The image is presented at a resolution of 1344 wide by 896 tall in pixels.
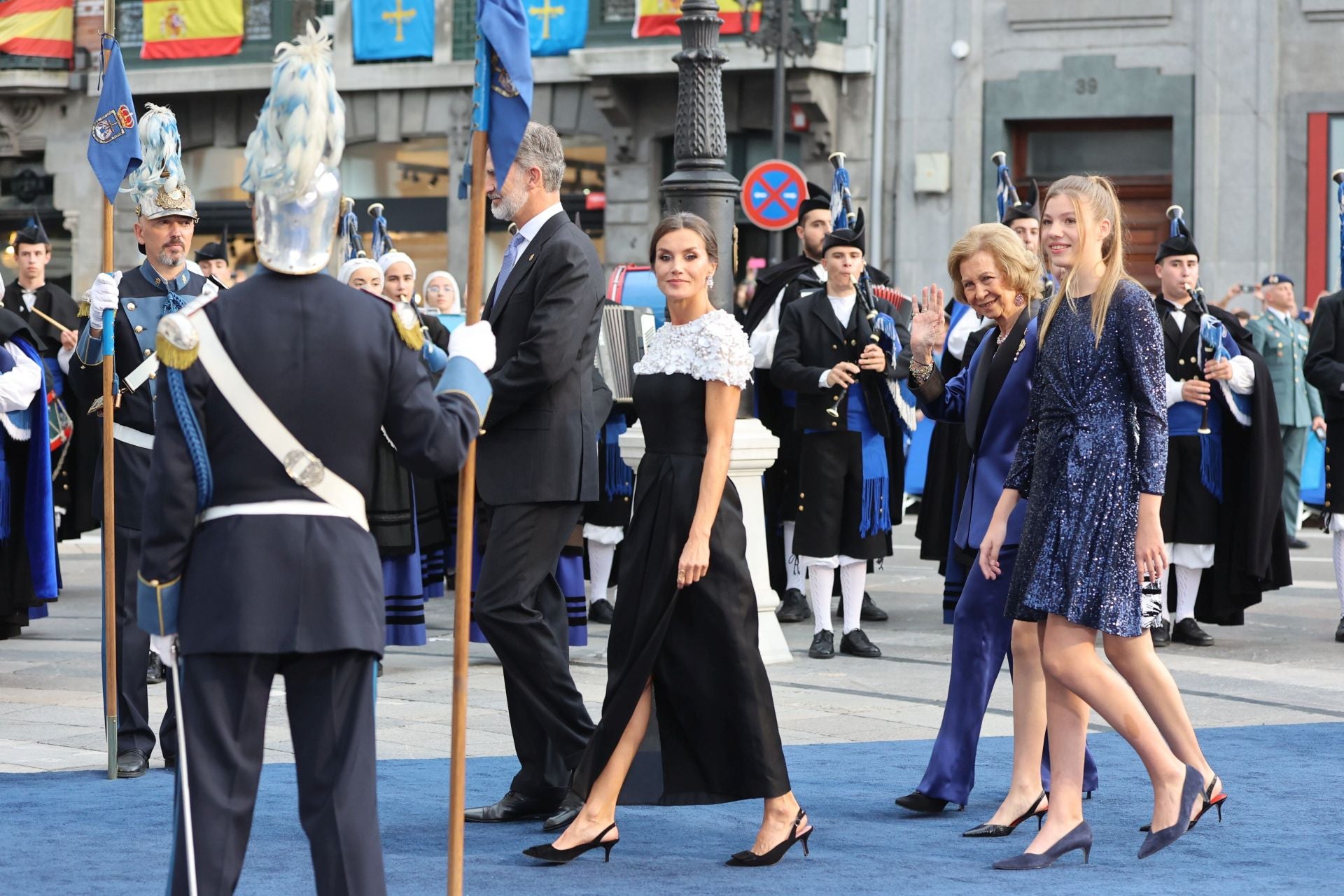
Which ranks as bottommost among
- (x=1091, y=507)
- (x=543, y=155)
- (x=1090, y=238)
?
(x=1091, y=507)

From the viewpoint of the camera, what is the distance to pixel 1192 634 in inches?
433

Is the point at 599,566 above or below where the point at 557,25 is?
below

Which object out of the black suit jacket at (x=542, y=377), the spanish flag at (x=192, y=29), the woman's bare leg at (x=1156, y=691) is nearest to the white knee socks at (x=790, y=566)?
the black suit jacket at (x=542, y=377)

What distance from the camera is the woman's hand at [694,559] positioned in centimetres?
597

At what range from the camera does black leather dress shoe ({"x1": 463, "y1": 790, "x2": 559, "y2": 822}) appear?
6.62 metres

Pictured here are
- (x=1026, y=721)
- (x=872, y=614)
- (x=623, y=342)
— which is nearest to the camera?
(x=1026, y=721)

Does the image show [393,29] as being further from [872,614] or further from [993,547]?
[993,547]

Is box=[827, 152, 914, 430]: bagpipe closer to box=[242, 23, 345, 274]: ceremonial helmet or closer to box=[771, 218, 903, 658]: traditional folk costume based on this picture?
box=[771, 218, 903, 658]: traditional folk costume

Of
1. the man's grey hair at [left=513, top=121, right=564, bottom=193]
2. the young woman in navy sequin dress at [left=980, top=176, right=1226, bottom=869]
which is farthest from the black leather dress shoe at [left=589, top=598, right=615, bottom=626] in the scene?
the young woman in navy sequin dress at [left=980, top=176, right=1226, bottom=869]

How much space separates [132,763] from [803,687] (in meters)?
3.23

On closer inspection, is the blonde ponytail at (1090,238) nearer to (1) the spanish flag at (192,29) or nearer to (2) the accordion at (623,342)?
(2) the accordion at (623,342)

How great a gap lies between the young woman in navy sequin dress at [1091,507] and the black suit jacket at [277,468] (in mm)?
2267

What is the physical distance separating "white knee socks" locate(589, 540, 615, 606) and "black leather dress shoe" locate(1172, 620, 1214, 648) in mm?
3107

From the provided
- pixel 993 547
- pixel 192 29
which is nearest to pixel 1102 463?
pixel 993 547
